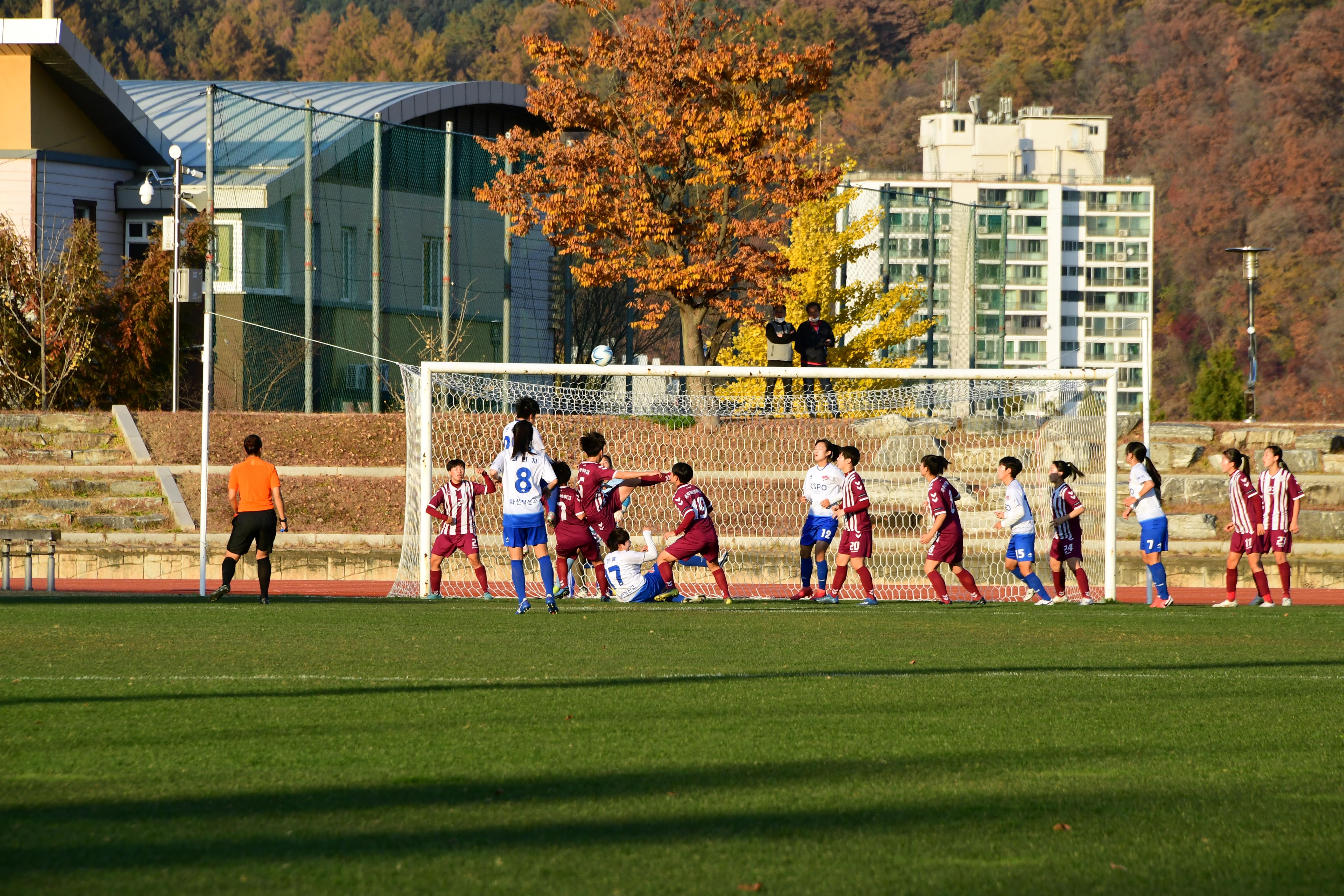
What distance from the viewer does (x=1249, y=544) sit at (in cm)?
1602

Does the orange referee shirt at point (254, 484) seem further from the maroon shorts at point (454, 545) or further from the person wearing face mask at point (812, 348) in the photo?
the person wearing face mask at point (812, 348)

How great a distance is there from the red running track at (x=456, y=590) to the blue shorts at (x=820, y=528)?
1.96 meters

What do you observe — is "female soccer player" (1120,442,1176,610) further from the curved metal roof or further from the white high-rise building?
the white high-rise building

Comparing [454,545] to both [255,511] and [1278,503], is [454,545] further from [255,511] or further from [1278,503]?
[1278,503]

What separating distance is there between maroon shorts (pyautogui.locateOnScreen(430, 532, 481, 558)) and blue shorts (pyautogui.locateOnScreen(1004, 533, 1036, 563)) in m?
5.88

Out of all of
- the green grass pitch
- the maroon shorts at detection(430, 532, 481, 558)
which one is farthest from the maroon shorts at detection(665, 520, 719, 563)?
the green grass pitch

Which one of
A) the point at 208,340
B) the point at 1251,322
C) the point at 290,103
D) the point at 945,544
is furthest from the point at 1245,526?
the point at 290,103

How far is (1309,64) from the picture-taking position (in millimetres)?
94688

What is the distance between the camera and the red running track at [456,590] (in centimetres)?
1783

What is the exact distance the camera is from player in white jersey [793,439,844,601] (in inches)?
631

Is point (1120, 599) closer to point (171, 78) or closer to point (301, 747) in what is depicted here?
point (301, 747)

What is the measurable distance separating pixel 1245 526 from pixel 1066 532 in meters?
1.93

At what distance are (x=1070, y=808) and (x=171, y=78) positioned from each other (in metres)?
100

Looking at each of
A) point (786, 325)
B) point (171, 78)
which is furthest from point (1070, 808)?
point (171, 78)
